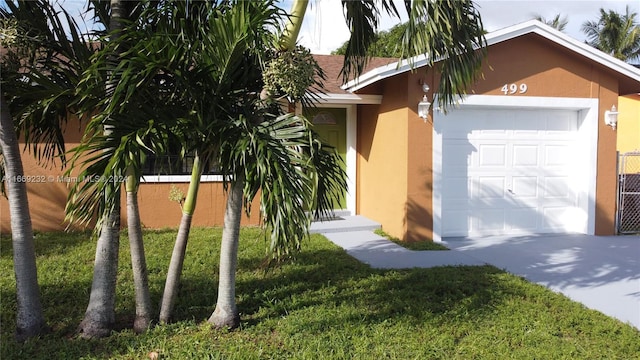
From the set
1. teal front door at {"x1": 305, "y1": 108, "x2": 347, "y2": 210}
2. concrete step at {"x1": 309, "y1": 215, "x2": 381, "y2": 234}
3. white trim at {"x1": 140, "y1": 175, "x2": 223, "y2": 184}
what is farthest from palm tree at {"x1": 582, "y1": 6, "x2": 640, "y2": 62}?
white trim at {"x1": 140, "y1": 175, "x2": 223, "y2": 184}

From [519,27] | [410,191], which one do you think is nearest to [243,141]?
[410,191]

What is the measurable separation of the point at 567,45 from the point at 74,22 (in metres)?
8.31

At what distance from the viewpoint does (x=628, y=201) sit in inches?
396

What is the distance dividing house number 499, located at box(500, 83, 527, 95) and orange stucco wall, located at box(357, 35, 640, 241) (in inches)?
2.9

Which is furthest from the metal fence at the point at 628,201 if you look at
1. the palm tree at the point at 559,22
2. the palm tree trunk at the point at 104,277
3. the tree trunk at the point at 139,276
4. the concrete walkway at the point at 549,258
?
the palm tree at the point at 559,22

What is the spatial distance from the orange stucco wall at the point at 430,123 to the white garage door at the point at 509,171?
0.50m

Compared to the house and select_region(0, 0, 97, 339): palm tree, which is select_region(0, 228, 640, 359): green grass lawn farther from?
the house

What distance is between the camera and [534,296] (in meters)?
5.55

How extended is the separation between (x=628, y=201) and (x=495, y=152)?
11.1 feet

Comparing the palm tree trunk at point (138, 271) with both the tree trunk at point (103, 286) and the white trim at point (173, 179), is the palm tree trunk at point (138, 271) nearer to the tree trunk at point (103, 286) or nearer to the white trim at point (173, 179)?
the tree trunk at point (103, 286)

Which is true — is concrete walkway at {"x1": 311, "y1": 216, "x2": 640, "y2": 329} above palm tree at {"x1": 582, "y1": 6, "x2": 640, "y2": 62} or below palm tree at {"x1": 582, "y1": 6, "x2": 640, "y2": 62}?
below

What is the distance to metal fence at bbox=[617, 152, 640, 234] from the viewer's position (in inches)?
385

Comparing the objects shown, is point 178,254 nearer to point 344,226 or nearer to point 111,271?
point 111,271

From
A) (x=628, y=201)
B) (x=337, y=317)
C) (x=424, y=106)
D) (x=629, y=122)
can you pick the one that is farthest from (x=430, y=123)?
(x=629, y=122)
